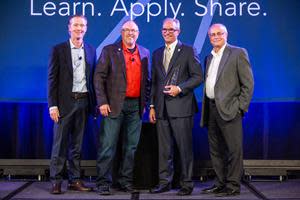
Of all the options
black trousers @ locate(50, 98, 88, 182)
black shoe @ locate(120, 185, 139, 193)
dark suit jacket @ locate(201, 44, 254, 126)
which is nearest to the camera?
dark suit jacket @ locate(201, 44, 254, 126)

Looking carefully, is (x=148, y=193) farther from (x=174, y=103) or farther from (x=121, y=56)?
(x=121, y=56)

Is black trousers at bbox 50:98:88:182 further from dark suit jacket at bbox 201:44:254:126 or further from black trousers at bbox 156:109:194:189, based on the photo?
dark suit jacket at bbox 201:44:254:126

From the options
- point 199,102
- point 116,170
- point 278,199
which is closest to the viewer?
point 278,199

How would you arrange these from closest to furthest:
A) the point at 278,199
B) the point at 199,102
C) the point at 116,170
A: the point at 278,199 < the point at 116,170 < the point at 199,102

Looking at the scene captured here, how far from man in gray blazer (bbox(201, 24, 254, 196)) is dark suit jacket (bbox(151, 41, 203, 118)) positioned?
0.16 metres

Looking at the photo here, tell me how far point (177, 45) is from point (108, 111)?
0.89 metres

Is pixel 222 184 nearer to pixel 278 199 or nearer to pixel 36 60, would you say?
pixel 278 199

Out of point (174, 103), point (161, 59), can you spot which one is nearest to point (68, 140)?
point (174, 103)

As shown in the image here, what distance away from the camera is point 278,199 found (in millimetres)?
4918

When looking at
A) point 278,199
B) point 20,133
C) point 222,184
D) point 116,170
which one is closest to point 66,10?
point 20,133

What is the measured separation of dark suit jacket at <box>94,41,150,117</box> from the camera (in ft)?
16.6

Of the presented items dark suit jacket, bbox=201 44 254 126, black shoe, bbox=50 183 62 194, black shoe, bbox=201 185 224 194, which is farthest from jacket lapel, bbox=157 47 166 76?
black shoe, bbox=50 183 62 194

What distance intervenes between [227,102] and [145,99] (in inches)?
30.2

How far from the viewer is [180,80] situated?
16.8 ft
